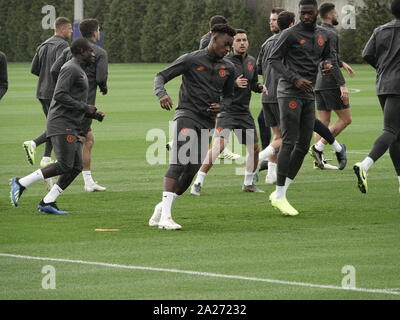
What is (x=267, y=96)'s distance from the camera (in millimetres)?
17000

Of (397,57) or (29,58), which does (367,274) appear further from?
(29,58)

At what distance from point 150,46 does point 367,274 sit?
221 ft

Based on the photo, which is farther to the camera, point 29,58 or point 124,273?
point 29,58

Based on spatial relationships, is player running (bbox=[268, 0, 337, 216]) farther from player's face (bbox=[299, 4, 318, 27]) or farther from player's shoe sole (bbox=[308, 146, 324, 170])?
player's shoe sole (bbox=[308, 146, 324, 170])

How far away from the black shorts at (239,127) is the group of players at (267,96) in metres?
0.01

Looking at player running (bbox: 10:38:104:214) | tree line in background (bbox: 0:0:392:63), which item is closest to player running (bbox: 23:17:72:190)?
player running (bbox: 10:38:104:214)

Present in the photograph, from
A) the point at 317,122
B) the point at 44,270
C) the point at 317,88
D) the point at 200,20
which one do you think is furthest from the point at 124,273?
the point at 200,20

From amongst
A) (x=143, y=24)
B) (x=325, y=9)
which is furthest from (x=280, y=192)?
(x=143, y=24)

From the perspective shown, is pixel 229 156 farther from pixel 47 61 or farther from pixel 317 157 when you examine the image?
pixel 47 61

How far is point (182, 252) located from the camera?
11.5 metres

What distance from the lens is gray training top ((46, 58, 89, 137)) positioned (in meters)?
14.1

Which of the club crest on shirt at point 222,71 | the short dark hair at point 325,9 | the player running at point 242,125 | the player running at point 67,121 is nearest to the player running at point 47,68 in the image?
the player running at point 242,125

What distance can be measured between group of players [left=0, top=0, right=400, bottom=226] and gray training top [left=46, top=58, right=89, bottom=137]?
0.01 metres
